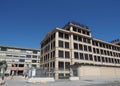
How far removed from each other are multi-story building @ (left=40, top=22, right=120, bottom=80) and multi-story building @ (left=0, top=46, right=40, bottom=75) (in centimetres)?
2887

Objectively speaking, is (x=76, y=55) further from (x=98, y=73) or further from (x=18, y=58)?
(x=18, y=58)

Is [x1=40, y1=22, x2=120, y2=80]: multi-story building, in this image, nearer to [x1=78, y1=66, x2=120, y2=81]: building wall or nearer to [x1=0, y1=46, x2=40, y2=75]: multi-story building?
[x1=78, y1=66, x2=120, y2=81]: building wall

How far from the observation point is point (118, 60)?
232 ft

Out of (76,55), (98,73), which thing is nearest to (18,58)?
(76,55)

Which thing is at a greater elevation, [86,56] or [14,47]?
[14,47]

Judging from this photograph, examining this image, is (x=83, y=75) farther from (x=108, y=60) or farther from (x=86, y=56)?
(x=108, y=60)

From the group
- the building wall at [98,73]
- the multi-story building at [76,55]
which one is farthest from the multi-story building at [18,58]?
the building wall at [98,73]

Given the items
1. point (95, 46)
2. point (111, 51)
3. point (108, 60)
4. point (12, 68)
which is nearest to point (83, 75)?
point (95, 46)

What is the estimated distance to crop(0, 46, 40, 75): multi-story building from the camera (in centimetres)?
8169

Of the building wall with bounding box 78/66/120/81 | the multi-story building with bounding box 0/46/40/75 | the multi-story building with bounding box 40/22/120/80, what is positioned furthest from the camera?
the multi-story building with bounding box 0/46/40/75

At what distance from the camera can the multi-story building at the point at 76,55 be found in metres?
39.5

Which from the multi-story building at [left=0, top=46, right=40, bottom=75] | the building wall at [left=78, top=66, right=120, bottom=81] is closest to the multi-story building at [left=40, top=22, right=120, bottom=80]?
the building wall at [left=78, top=66, right=120, bottom=81]

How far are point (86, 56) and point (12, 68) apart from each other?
164 ft

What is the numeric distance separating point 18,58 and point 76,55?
47.9 metres
